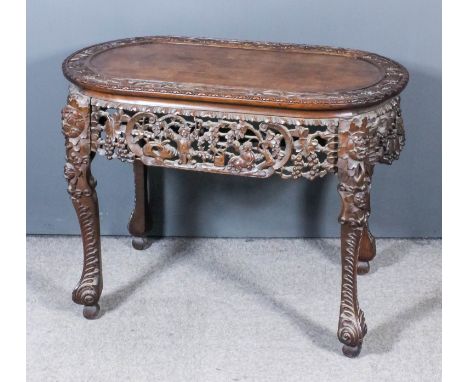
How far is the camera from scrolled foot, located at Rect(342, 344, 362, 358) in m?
2.70

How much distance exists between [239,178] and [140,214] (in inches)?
14.6

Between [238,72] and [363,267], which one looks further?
[363,267]

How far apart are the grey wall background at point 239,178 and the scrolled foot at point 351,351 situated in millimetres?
768

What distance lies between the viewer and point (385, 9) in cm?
313

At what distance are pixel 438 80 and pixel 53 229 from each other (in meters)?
1.46

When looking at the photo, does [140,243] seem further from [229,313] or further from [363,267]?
[363,267]

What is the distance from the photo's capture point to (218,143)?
2.59 m

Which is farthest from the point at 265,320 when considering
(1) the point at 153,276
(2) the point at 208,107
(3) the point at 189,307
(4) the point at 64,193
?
(4) the point at 64,193

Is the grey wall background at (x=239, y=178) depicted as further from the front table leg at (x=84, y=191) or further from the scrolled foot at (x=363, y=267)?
the front table leg at (x=84, y=191)

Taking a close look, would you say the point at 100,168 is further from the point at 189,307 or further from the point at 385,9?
the point at 385,9

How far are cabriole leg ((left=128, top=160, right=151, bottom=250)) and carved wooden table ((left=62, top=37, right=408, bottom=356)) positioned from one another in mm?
434

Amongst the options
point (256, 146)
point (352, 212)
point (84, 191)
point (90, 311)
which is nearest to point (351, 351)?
point (352, 212)

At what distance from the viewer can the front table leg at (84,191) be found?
8.82 ft

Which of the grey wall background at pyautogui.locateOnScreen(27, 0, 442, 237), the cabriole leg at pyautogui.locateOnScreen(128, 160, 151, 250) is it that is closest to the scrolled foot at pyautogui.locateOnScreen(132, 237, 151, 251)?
the cabriole leg at pyautogui.locateOnScreen(128, 160, 151, 250)
